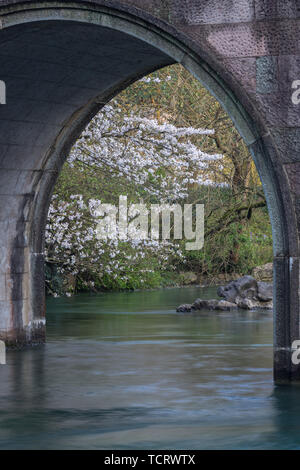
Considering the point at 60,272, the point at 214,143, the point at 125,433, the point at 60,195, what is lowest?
the point at 125,433

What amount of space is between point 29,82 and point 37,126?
3.67 feet

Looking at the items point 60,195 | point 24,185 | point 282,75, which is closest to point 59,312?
point 60,195

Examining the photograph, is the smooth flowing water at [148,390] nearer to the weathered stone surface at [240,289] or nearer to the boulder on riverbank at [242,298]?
the boulder on riverbank at [242,298]

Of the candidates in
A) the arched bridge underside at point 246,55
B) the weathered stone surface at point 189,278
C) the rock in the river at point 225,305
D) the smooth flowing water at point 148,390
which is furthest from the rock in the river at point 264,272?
the arched bridge underside at point 246,55

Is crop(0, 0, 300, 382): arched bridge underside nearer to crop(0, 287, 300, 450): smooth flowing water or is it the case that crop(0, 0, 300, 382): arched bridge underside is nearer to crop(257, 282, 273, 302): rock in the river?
crop(0, 287, 300, 450): smooth flowing water

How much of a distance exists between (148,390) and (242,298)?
33.2 feet

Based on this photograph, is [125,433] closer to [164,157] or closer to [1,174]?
[1,174]

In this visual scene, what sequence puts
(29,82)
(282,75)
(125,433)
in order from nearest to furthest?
(125,433) → (282,75) → (29,82)

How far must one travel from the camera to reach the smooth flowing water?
7.23 m

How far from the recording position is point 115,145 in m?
16.2

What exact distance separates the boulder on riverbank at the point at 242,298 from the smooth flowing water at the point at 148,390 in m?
2.65

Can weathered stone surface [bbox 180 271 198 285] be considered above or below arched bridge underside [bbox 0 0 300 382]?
below

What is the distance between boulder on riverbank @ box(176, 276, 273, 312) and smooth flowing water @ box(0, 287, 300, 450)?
2653 mm

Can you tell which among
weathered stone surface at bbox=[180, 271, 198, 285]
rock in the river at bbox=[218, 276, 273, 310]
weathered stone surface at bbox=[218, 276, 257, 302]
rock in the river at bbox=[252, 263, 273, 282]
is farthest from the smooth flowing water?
weathered stone surface at bbox=[180, 271, 198, 285]
